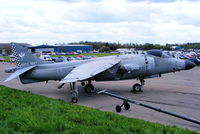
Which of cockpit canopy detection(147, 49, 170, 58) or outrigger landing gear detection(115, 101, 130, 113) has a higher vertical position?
cockpit canopy detection(147, 49, 170, 58)

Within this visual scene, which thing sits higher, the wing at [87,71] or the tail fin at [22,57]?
the tail fin at [22,57]

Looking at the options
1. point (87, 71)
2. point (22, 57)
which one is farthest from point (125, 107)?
point (22, 57)

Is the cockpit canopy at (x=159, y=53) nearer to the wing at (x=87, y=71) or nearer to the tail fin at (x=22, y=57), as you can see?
the wing at (x=87, y=71)

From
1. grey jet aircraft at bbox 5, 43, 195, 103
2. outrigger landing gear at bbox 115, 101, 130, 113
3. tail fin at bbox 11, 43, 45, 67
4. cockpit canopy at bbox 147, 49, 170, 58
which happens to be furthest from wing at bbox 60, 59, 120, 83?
tail fin at bbox 11, 43, 45, 67

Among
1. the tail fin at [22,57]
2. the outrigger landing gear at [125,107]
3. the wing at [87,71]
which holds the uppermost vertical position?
the tail fin at [22,57]

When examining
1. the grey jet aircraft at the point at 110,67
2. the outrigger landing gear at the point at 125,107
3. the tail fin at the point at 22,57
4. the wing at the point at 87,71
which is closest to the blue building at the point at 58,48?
the tail fin at the point at 22,57

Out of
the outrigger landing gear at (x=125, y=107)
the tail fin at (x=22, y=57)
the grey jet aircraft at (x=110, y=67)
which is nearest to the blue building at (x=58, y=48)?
the tail fin at (x=22, y=57)

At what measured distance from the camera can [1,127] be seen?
5.17 m

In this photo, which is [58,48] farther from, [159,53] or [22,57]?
[159,53]

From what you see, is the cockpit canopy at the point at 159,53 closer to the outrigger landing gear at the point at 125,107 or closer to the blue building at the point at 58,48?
the outrigger landing gear at the point at 125,107

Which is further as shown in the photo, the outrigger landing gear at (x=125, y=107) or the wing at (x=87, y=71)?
the wing at (x=87, y=71)

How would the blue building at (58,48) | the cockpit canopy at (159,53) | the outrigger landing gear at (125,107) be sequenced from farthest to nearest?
the blue building at (58,48)
the cockpit canopy at (159,53)
the outrigger landing gear at (125,107)

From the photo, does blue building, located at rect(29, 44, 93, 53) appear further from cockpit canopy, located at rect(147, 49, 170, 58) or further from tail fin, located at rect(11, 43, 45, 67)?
cockpit canopy, located at rect(147, 49, 170, 58)

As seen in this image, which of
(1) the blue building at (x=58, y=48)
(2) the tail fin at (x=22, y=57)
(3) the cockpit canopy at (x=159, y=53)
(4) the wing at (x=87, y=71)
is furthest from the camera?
(1) the blue building at (x=58, y=48)
